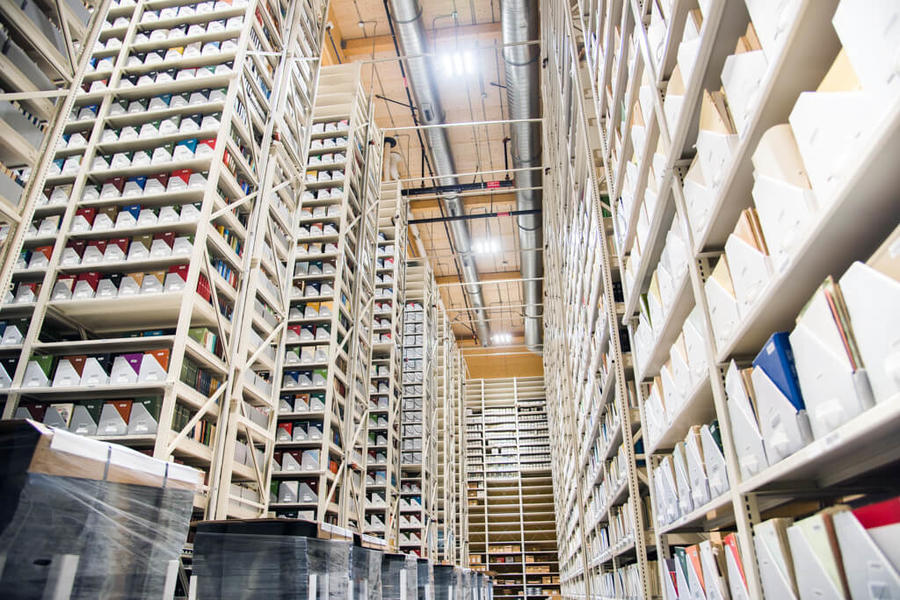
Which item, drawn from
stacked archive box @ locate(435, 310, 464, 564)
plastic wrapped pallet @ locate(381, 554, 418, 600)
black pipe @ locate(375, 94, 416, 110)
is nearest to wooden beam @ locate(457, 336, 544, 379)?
stacked archive box @ locate(435, 310, 464, 564)

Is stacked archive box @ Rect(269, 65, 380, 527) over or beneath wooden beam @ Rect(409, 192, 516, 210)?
beneath

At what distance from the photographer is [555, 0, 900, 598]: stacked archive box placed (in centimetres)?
125

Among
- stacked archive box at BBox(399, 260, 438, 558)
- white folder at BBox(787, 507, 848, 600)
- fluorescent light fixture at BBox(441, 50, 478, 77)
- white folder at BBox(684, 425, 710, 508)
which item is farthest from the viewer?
stacked archive box at BBox(399, 260, 438, 558)

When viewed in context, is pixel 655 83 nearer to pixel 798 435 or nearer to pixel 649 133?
pixel 649 133

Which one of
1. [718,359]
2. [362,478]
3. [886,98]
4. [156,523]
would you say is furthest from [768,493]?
[362,478]

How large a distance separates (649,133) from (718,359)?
123 cm

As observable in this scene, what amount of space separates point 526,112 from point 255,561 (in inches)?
348

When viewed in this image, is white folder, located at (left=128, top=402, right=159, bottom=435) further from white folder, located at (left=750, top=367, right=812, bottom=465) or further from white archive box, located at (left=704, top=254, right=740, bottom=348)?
white folder, located at (left=750, top=367, right=812, bottom=465)

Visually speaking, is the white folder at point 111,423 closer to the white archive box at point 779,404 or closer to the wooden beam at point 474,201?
the white archive box at point 779,404

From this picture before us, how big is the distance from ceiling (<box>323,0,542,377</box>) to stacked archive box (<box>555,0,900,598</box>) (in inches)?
253

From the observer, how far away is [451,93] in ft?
39.1

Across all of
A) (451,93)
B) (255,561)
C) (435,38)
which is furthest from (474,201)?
(255,561)

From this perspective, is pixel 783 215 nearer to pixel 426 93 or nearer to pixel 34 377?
pixel 34 377

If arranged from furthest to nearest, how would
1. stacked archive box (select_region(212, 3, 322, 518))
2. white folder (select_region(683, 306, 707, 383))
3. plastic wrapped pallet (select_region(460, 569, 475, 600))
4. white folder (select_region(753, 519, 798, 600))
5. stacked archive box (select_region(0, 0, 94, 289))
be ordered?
plastic wrapped pallet (select_region(460, 569, 475, 600)), stacked archive box (select_region(212, 3, 322, 518)), stacked archive box (select_region(0, 0, 94, 289)), white folder (select_region(683, 306, 707, 383)), white folder (select_region(753, 519, 798, 600))
